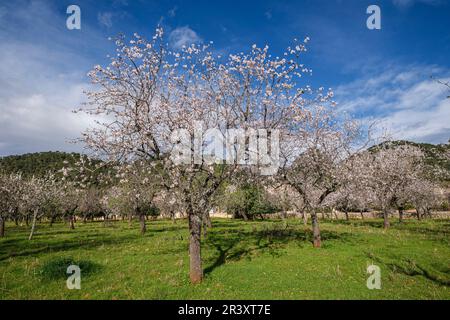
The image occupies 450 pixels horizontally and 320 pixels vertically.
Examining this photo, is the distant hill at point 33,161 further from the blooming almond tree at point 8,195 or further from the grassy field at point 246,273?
the grassy field at point 246,273

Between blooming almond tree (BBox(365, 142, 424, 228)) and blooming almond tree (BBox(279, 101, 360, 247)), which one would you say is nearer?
blooming almond tree (BBox(279, 101, 360, 247))

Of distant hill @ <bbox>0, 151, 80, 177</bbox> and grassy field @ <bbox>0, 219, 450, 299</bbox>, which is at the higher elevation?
distant hill @ <bbox>0, 151, 80, 177</bbox>

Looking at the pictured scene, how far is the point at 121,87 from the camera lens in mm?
14703

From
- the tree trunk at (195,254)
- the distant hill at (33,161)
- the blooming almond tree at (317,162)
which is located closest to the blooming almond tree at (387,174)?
the blooming almond tree at (317,162)

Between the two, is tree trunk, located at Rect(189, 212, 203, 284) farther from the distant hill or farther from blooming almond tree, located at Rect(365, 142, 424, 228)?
the distant hill

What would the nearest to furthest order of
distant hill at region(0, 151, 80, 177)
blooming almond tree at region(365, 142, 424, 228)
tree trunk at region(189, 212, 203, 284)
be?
tree trunk at region(189, 212, 203, 284), blooming almond tree at region(365, 142, 424, 228), distant hill at region(0, 151, 80, 177)

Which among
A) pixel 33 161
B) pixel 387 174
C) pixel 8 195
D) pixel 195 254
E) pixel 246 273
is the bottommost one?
pixel 246 273

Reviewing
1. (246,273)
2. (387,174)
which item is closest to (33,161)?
(387,174)

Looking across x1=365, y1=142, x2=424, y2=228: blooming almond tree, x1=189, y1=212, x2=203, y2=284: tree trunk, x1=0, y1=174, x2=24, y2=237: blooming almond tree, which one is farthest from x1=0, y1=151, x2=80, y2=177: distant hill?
x1=189, y1=212, x2=203, y2=284: tree trunk

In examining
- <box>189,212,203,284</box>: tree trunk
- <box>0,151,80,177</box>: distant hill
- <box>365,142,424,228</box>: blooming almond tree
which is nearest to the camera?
<box>189,212,203,284</box>: tree trunk

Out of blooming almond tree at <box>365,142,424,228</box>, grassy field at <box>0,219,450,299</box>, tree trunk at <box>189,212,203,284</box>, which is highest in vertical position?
blooming almond tree at <box>365,142,424,228</box>

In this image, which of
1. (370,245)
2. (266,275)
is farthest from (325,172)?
(266,275)

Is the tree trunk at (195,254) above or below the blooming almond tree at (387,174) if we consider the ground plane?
below

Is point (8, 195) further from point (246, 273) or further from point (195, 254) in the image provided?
point (246, 273)
